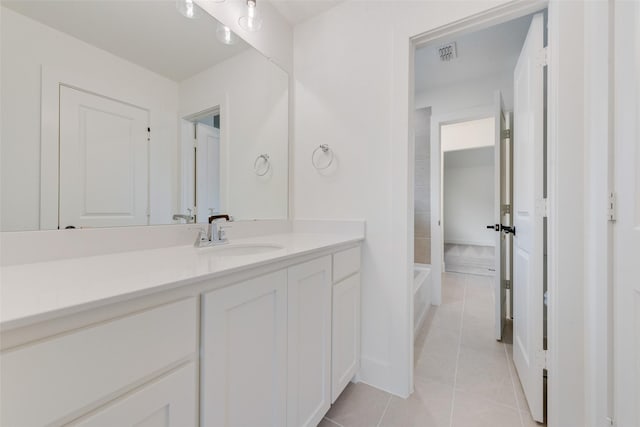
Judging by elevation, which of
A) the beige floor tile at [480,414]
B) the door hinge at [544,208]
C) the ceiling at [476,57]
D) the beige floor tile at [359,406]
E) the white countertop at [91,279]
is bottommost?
the beige floor tile at [359,406]

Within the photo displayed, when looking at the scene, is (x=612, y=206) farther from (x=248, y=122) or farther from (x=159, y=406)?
(x=248, y=122)

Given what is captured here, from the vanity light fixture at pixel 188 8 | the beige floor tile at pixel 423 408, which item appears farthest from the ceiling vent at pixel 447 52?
the beige floor tile at pixel 423 408

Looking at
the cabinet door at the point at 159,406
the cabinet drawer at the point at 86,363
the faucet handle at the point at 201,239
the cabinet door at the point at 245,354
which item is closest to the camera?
the cabinet drawer at the point at 86,363

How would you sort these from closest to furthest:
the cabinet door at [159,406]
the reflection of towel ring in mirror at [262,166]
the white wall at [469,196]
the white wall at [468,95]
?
the cabinet door at [159,406] < the reflection of towel ring in mirror at [262,166] < the white wall at [468,95] < the white wall at [469,196]

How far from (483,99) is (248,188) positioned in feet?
8.44

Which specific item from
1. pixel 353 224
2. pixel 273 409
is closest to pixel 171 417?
pixel 273 409

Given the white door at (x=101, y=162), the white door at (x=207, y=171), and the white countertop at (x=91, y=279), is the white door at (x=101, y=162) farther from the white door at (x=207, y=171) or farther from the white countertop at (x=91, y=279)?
the white door at (x=207, y=171)

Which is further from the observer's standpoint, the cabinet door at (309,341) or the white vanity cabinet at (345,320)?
the white vanity cabinet at (345,320)

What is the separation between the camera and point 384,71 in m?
1.53

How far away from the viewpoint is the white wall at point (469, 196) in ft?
17.7

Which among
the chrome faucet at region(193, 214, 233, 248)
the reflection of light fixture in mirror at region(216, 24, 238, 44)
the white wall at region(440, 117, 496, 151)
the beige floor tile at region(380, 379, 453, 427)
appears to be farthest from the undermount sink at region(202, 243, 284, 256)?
the white wall at region(440, 117, 496, 151)

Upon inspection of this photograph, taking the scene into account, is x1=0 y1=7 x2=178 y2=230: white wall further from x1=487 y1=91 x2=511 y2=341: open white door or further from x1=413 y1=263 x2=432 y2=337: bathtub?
A: x1=487 y1=91 x2=511 y2=341: open white door

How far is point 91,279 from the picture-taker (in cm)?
64

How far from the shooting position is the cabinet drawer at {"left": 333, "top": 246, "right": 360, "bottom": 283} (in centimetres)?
131
